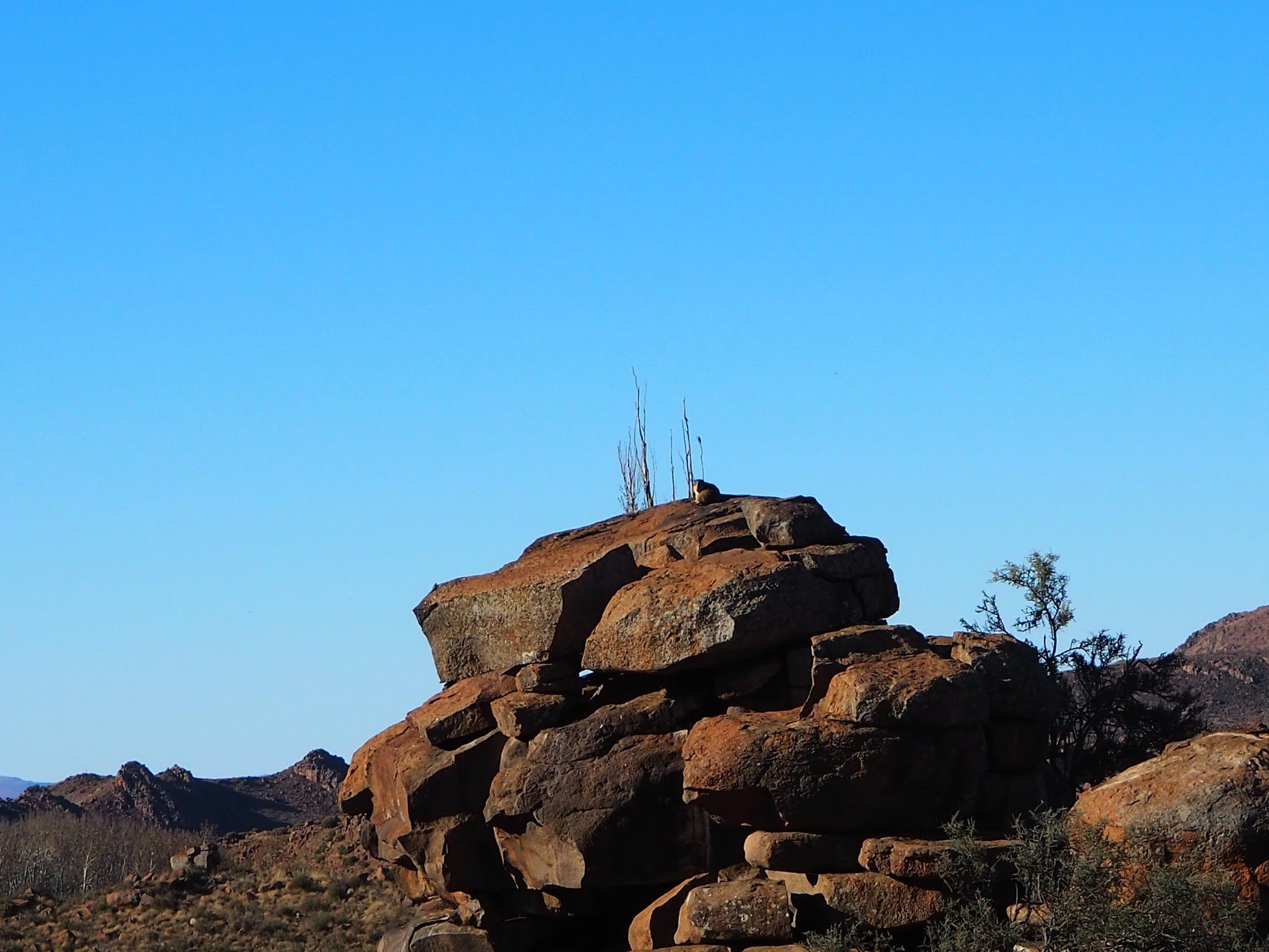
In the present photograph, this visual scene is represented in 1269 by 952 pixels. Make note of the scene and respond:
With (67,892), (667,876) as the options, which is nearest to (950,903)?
(667,876)

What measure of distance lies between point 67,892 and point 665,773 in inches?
1617

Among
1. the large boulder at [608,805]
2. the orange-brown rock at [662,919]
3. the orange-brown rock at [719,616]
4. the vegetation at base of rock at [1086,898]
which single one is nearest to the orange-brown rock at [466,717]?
the large boulder at [608,805]

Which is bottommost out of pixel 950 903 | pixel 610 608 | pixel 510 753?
pixel 950 903

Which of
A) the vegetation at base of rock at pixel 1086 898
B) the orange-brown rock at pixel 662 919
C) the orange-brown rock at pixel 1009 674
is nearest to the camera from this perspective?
the vegetation at base of rock at pixel 1086 898

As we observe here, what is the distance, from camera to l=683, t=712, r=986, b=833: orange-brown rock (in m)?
17.2

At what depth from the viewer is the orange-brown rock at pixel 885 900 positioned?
16.3 metres

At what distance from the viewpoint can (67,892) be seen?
53.1 meters

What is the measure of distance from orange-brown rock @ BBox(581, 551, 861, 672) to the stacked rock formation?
1.1 inches

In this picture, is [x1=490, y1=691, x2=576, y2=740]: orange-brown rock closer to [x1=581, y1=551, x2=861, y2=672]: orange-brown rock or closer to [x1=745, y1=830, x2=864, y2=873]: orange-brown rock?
[x1=581, y1=551, x2=861, y2=672]: orange-brown rock

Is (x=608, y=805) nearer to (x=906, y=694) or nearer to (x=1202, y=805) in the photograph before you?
(x=906, y=694)

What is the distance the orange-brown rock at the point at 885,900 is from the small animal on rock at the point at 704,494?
6.87 metres

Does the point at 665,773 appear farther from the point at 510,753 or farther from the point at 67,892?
the point at 67,892

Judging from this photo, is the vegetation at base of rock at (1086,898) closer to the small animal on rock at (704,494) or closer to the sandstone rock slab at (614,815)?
the sandstone rock slab at (614,815)

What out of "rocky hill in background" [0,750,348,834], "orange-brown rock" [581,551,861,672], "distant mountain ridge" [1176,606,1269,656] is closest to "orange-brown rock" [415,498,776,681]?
"orange-brown rock" [581,551,861,672]
